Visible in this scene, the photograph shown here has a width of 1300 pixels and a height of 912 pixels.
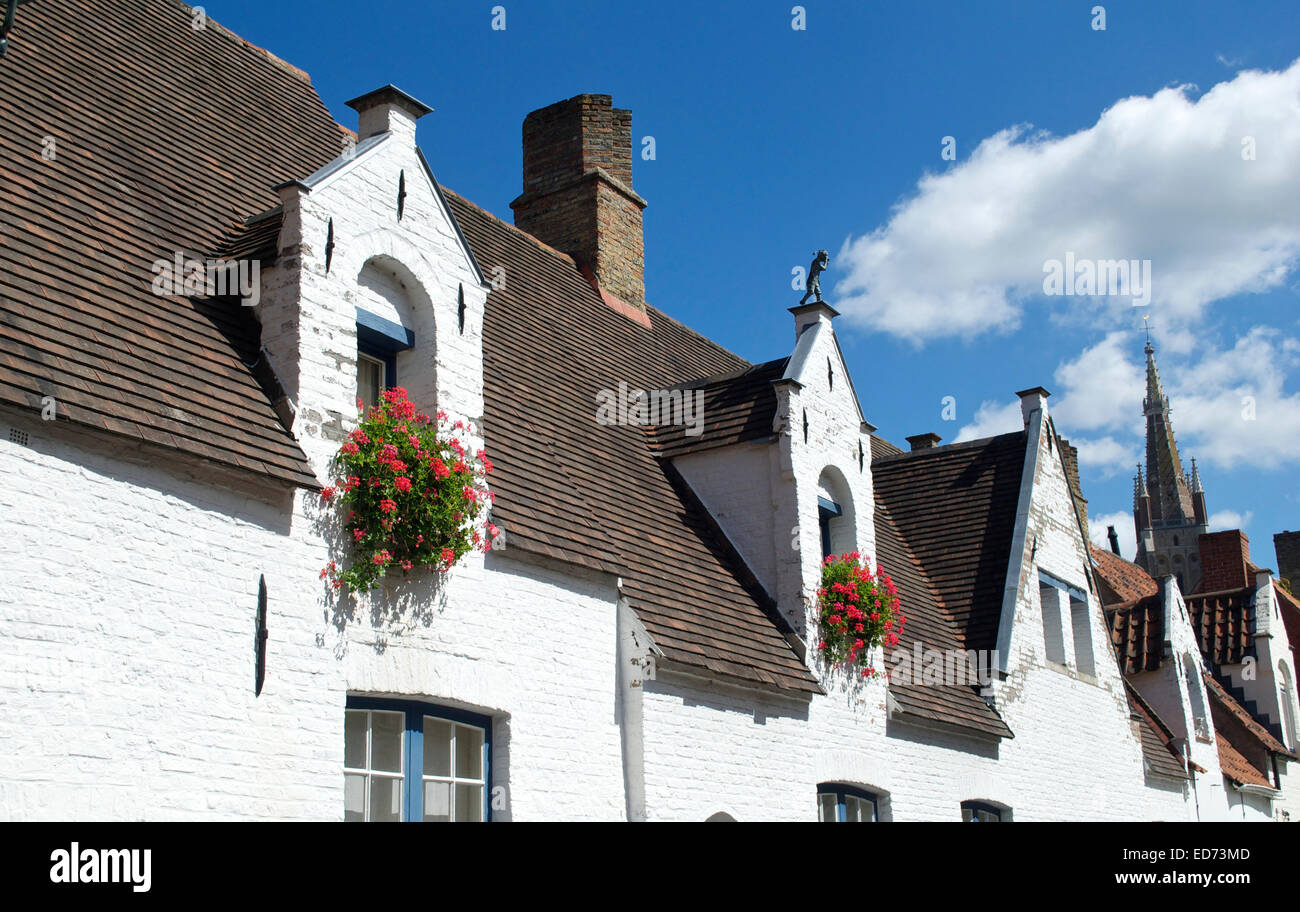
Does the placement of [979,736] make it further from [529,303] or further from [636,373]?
[529,303]

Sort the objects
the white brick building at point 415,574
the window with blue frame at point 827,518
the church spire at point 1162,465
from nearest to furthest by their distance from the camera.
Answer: the white brick building at point 415,574
the window with blue frame at point 827,518
the church spire at point 1162,465

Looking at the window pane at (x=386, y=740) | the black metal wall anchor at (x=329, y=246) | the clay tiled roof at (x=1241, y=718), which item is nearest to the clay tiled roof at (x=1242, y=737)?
the clay tiled roof at (x=1241, y=718)

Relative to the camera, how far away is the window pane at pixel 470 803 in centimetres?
931

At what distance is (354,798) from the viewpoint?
8.49 metres

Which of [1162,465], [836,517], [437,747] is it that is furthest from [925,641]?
[1162,465]

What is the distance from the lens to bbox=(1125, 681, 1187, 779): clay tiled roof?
798 inches

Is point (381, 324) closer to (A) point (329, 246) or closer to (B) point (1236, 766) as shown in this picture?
(A) point (329, 246)

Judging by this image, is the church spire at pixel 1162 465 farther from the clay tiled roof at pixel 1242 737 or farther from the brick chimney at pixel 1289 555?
the clay tiled roof at pixel 1242 737

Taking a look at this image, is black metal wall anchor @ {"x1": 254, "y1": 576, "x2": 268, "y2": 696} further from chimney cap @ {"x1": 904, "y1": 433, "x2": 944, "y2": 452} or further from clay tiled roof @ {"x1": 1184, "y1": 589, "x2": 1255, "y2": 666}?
clay tiled roof @ {"x1": 1184, "y1": 589, "x2": 1255, "y2": 666}

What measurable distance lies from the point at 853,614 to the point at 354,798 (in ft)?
20.3

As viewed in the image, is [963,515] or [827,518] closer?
[827,518]

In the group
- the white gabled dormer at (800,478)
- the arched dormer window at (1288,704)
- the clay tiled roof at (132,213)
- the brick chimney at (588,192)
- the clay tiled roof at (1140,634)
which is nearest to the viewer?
the clay tiled roof at (132,213)
